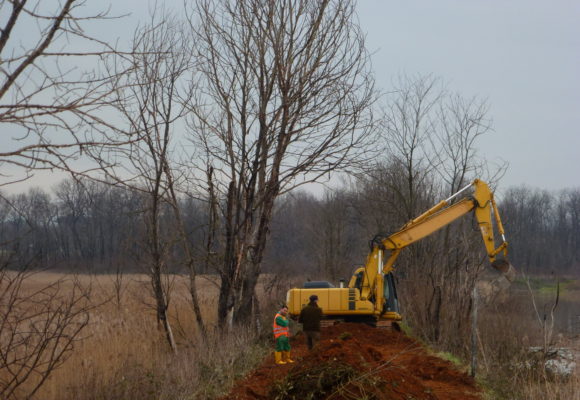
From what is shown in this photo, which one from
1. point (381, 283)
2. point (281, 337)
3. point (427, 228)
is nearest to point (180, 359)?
point (281, 337)

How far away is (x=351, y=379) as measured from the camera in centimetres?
1030

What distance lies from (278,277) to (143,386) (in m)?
22.5

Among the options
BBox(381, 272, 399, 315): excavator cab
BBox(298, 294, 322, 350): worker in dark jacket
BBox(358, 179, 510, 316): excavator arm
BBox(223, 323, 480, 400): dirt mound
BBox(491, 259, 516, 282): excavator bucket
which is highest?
BBox(358, 179, 510, 316): excavator arm

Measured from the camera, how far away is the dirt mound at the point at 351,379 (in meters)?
10.2

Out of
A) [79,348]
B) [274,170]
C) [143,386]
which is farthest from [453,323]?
[143,386]

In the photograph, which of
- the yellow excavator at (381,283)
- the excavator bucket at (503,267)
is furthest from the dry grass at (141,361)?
the excavator bucket at (503,267)

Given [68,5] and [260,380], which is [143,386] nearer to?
[260,380]

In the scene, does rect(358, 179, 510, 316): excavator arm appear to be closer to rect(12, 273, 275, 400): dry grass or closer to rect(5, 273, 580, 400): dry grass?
rect(5, 273, 580, 400): dry grass

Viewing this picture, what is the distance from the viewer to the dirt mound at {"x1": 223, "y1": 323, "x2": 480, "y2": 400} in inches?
401

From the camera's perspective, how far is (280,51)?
16.1 metres

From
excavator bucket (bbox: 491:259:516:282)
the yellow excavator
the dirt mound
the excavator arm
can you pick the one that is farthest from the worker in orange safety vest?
the excavator arm

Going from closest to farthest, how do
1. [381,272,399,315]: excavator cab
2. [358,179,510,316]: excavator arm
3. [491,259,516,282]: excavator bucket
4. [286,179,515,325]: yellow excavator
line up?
[491,259,516,282]: excavator bucket, [358,179,510,316]: excavator arm, [286,179,515,325]: yellow excavator, [381,272,399,315]: excavator cab

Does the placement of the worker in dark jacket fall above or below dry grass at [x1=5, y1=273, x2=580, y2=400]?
above

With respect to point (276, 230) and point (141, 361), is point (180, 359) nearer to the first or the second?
point (141, 361)
